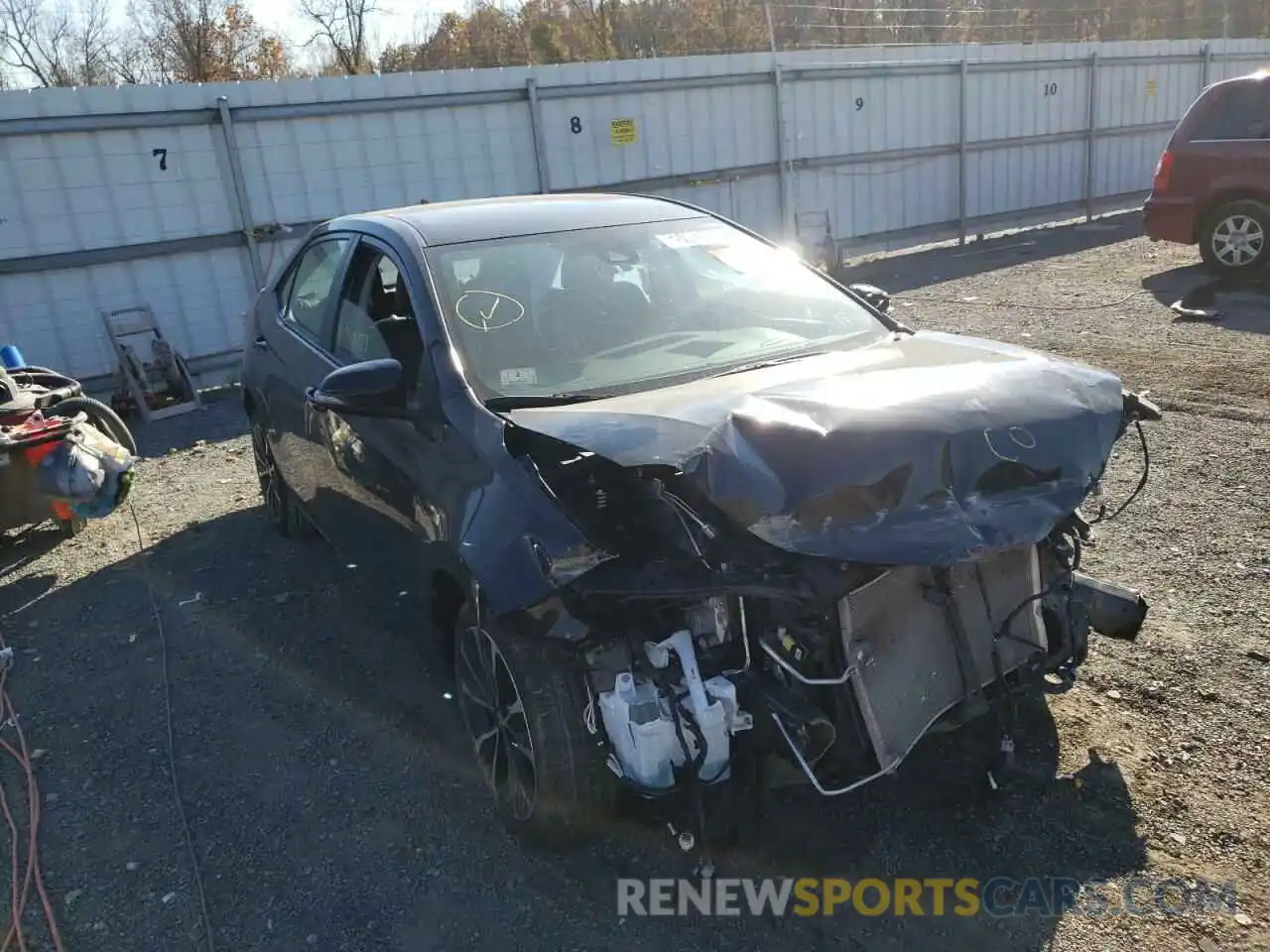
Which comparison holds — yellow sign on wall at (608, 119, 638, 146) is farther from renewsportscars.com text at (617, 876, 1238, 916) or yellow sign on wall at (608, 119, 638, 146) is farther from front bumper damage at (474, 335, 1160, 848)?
renewsportscars.com text at (617, 876, 1238, 916)

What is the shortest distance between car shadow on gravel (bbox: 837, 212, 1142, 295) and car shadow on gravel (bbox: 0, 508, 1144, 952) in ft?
31.1

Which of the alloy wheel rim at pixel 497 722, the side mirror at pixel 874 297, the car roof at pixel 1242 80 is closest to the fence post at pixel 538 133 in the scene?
the car roof at pixel 1242 80

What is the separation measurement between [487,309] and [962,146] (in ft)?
43.8

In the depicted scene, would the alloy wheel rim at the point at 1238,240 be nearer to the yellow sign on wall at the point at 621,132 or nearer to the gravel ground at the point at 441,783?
the gravel ground at the point at 441,783

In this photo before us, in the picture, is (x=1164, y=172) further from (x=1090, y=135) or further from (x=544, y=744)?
(x=544, y=744)

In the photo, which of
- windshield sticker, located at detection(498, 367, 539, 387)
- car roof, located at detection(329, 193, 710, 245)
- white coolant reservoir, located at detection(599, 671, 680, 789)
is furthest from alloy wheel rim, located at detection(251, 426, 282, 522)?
white coolant reservoir, located at detection(599, 671, 680, 789)

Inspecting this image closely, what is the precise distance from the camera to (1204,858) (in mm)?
2719

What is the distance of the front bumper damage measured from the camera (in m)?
2.42

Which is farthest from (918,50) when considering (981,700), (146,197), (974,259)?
→ (981,700)

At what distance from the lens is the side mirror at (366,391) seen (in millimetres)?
3236

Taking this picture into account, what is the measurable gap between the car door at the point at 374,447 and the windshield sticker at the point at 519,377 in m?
0.32

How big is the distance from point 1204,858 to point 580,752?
1.71 metres

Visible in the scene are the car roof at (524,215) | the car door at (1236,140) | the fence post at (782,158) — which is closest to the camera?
the car roof at (524,215)

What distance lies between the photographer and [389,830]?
125 inches
